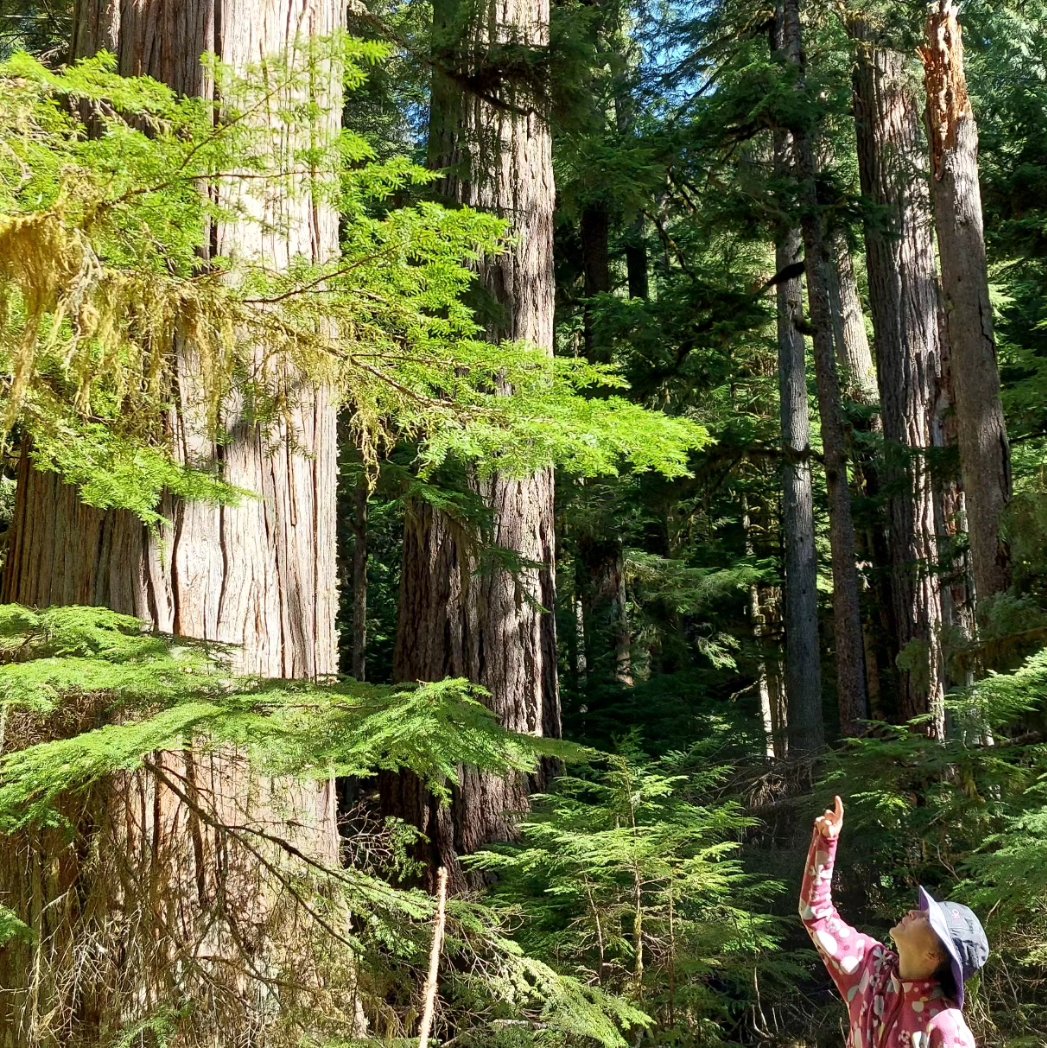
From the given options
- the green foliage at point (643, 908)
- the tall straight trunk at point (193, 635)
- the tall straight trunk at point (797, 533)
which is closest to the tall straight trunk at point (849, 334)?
the tall straight trunk at point (797, 533)

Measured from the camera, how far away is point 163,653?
2.86m

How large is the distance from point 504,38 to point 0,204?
228 inches

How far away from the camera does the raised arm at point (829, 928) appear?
313cm

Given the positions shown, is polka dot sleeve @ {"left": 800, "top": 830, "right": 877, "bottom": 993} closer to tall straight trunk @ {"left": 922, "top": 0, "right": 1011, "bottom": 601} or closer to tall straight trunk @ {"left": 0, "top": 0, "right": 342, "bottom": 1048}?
tall straight trunk @ {"left": 0, "top": 0, "right": 342, "bottom": 1048}

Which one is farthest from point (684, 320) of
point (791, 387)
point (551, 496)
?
point (551, 496)

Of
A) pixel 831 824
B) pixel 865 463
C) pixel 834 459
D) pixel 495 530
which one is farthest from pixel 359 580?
pixel 831 824

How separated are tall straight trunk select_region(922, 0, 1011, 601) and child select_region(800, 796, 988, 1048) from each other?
17.2ft

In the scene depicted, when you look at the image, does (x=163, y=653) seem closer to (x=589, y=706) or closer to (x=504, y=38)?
(x=504, y=38)

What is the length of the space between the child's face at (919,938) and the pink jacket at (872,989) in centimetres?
10

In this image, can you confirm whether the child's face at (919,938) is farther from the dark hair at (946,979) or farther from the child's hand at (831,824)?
the child's hand at (831,824)

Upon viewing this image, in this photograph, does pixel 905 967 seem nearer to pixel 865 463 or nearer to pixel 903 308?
pixel 903 308

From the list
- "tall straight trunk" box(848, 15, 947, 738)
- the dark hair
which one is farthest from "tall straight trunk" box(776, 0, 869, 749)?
the dark hair

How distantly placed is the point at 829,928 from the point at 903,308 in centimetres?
1095

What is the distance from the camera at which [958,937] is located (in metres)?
2.86
